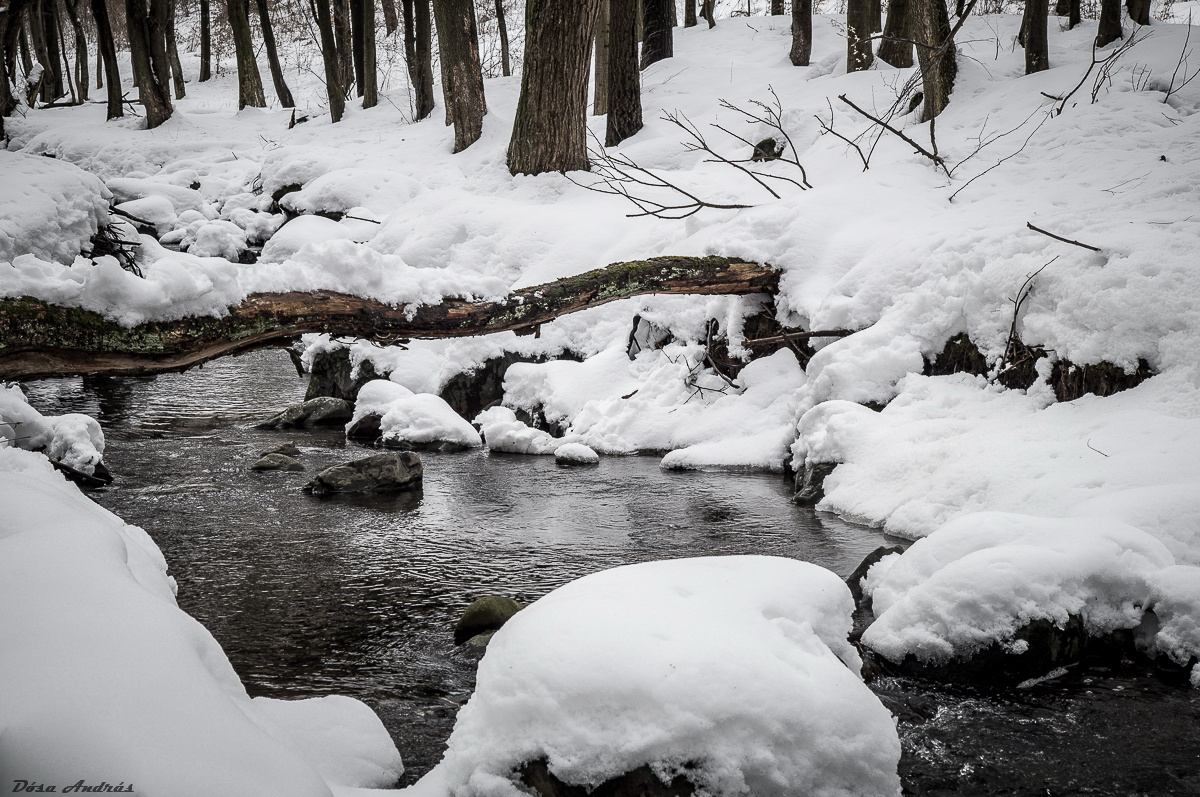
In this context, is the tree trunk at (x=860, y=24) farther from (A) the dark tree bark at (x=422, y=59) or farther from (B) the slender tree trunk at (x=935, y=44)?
(A) the dark tree bark at (x=422, y=59)

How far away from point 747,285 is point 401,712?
4960 millimetres

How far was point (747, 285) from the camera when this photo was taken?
22.1ft

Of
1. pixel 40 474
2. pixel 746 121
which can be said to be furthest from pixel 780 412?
pixel 746 121

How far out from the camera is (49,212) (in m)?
6.89

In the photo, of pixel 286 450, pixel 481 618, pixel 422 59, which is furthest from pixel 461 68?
pixel 481 618

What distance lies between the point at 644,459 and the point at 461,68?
8.23 m

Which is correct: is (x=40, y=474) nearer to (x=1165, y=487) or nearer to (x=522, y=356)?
(x=1165, y=487)

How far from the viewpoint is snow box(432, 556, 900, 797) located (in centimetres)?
195

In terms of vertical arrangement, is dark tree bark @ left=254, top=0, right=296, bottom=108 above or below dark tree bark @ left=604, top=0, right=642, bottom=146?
above

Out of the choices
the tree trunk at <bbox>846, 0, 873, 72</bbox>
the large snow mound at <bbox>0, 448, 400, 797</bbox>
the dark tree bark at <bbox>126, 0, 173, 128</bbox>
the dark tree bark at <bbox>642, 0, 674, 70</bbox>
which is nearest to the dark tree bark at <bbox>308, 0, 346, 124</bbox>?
the dark tree bark at <bbox>126, 0, 173, 128</bbox>

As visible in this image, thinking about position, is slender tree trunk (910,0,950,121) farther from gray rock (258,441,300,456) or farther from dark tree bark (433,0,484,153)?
dark tree bark (433,0,484,153)

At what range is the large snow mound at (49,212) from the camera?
647 cm

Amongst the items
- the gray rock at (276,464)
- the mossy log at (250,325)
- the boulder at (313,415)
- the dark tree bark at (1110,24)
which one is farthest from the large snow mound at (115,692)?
the dark tree bark at (1110,24)

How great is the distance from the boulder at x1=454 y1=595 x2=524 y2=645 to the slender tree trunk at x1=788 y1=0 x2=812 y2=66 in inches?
538
